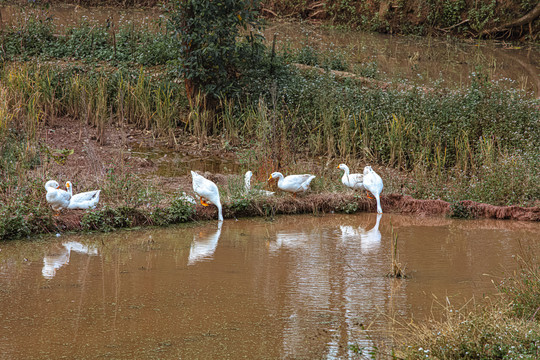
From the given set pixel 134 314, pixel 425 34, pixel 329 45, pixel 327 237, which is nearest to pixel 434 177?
pixel 327 237

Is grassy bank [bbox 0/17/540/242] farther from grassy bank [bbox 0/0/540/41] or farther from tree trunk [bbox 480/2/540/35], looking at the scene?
tree trunk [bbox 480/2/540/35]

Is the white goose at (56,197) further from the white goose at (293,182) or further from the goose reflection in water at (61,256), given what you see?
the white goose at (293,182)

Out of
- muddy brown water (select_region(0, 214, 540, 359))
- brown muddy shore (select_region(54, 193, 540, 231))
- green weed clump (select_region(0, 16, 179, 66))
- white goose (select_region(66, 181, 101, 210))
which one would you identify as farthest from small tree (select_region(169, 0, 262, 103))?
white goose (select_region(66, 181, 101, 210))

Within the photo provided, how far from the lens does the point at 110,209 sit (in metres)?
7.07

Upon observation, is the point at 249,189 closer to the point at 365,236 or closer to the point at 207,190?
the point at 207,190

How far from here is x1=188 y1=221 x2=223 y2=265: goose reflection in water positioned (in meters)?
6.30

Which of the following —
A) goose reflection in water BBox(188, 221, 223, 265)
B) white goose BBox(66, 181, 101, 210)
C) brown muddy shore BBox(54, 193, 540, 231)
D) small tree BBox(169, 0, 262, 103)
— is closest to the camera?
A: goose reflection in water BBox(188, 221, 223, 265)

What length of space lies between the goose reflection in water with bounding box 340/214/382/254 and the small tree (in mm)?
4582

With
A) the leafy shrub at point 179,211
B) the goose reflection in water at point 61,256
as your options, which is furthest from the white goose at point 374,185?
the goose reflection in water at point 61,256

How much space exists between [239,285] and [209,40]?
6528 mm

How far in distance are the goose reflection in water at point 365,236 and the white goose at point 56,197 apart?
10.0 feet

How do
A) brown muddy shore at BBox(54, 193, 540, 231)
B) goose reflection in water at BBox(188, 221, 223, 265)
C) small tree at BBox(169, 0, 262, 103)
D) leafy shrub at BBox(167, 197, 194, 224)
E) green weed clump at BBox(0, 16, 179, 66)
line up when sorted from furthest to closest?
green weed clump at BBox(0, 16, 179, 66), small tree at BBox(169, 0, 262, 103), brown muddy shore at BBox(54, 193, 540, 231), leafy shrub at BBox(167, 197, 194, 224), goose reflection in water at BBox(188, 221, 223, 265)

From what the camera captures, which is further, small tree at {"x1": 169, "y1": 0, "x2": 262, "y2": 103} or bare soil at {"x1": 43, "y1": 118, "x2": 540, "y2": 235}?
small tree at {"x1": 169, "y1": 0, "x2": 262, "y2": 103}

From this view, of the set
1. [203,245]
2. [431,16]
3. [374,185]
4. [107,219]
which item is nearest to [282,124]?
[374,185]
